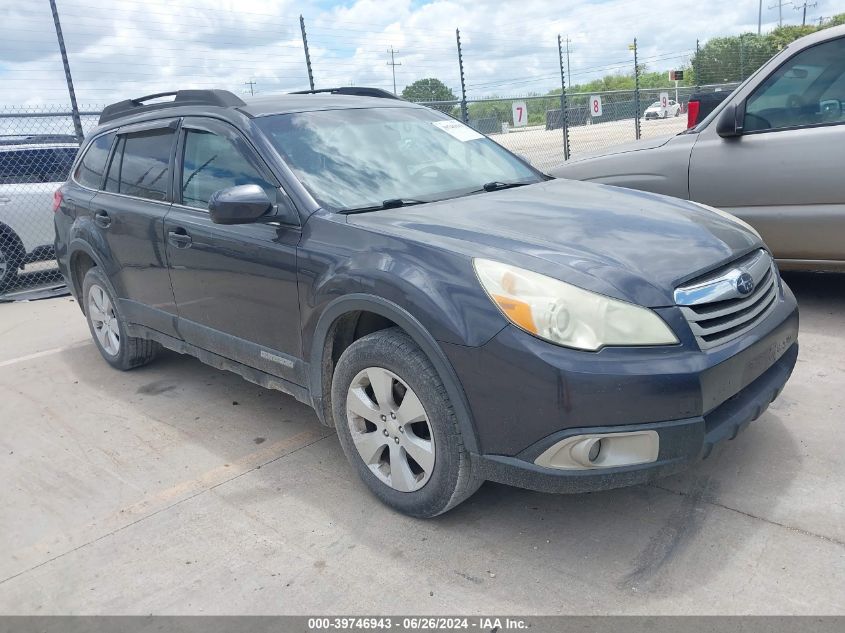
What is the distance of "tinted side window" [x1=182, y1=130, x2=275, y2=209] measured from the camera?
358 cm

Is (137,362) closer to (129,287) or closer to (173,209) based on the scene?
(129,287)

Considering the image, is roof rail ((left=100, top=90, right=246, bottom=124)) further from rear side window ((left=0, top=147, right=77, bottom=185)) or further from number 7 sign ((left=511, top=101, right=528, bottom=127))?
number 7 sign ((left=511, top=101, right=528, bottom=127))

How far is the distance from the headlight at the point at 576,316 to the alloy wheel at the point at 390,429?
1.80 ft

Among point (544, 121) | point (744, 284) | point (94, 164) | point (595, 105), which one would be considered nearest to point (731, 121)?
point (744, 284)

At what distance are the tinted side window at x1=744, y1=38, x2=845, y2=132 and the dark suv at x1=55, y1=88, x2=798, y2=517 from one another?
5.60 ft

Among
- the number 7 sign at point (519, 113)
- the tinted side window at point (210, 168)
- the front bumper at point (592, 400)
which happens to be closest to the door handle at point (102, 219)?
the tinted side window at point (210, 168)

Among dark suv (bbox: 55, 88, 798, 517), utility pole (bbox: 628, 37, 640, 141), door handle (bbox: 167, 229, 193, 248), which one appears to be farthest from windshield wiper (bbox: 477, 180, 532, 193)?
utility pole (bbox: 628, 37, 640, 141)

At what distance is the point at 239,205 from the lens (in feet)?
10.3

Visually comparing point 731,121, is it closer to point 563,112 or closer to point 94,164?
point 94,164

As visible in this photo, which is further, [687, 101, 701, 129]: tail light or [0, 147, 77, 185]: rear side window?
[0, 147, 77, 185]: rear side window

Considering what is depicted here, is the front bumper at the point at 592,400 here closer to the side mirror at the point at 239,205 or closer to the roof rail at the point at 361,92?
the side mirror at the point at 239,205

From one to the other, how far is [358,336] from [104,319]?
267cm

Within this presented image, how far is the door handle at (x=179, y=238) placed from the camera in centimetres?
387
